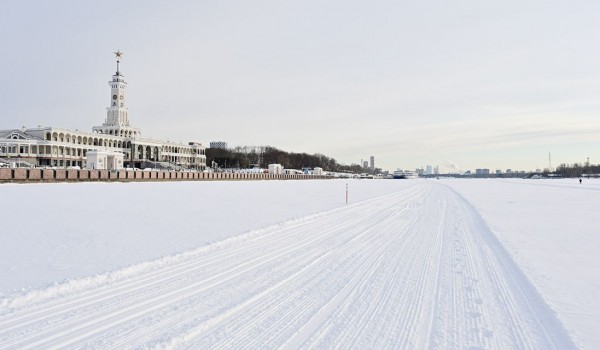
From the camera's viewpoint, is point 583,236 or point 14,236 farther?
point 583,236

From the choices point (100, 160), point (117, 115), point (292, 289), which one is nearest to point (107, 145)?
point (117, 115)

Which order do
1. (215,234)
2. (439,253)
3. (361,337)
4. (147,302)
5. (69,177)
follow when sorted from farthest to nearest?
(69,177) < (215,234) < (439,253) < (147,302) < (361,337)

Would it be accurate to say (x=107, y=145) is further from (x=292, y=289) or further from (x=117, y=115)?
(x=292, y=289)

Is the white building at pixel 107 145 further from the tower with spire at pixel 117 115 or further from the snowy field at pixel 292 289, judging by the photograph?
the snowy field at pixel 292 289

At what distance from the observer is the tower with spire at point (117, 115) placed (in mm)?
134375

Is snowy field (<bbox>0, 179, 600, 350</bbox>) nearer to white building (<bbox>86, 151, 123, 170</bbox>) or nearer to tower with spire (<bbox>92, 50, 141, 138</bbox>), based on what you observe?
white building (<bbox>86, 151, 123, 170</bbox>)

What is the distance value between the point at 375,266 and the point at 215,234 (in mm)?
5039

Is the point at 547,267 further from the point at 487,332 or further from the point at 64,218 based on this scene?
the point at 64,218

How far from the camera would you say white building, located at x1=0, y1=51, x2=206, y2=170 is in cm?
10150

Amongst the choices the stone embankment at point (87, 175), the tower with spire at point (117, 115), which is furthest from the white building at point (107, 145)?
the stone embankment at point (87, 175)

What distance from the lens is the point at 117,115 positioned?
137000mm

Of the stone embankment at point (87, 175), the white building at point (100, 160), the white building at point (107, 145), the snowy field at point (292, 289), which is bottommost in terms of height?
the snowy field at point (292, 289)

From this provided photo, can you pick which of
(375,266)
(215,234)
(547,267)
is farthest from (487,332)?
(215,234)

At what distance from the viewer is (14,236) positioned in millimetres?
10984
